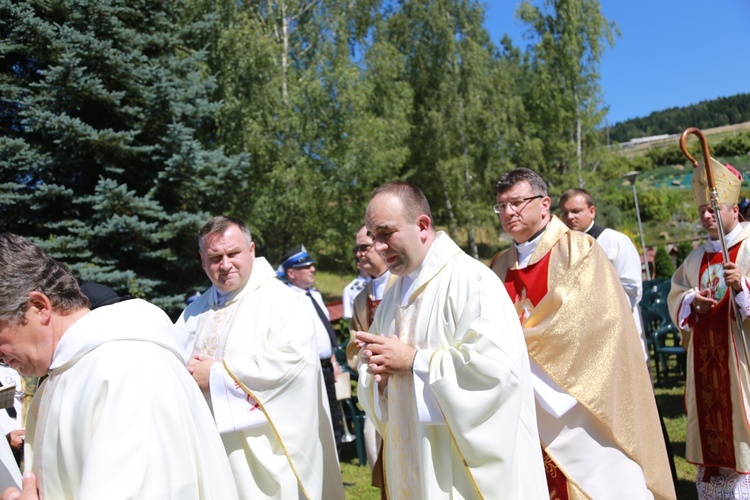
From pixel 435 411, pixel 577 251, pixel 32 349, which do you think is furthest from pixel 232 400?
pixel 577 251

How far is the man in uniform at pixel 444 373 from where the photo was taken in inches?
109

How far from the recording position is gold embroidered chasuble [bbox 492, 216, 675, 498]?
370 cm

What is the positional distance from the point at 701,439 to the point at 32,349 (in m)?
4.40

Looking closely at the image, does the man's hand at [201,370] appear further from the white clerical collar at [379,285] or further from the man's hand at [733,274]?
the man's hand at [733,274]

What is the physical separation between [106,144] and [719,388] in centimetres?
936

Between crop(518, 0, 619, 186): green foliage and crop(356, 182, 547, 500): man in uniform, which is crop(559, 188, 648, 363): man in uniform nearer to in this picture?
crop(356, 182, 547, 500): man in uniform

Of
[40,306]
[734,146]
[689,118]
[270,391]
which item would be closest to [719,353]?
[270,391]

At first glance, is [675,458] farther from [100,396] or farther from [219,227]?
[100,396]

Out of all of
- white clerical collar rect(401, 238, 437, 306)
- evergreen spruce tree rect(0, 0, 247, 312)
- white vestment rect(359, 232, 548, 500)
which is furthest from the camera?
evergreen spruce tree rect(0, 0, 247, 312)

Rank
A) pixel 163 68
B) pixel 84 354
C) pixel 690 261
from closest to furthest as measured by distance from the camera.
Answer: pixel 84 354, pixel 690 261, pixel 163 68

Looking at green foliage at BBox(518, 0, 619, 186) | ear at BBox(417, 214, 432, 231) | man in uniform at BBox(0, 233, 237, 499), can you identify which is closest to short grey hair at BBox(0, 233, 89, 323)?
man in uniform at BBox(0, 233, 237, 499)

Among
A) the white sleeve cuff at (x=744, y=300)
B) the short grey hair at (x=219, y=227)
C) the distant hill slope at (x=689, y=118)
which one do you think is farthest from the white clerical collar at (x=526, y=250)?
the distant hill slope at (x=689, y=118)

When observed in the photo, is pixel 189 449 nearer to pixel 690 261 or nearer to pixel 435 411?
pixel 435 411

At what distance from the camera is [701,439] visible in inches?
187
